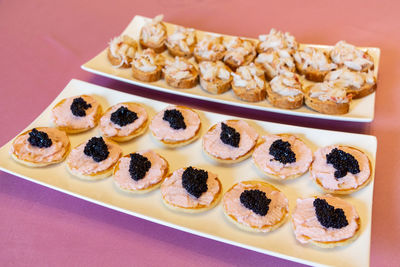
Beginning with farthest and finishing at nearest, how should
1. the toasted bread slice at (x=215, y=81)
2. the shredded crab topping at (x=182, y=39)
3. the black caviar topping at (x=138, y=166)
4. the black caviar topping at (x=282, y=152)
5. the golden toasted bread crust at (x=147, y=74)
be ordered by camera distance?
1. the shredded crab topping at (x=182, y=39)
2. the golden toasted bread crust at (x=147, y=74)
3. the toasted bread slice at (x=215, y=81)
4. the black caviar topping at (x=282, y=152)
5. the black caviar topping at (x=138, y=166)

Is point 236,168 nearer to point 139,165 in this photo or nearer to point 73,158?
point 139,165

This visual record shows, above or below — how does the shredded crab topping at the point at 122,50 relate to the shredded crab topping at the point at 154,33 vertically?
below

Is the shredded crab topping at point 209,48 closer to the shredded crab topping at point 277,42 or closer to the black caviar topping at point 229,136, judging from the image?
the shredded crab topping at point 277,42

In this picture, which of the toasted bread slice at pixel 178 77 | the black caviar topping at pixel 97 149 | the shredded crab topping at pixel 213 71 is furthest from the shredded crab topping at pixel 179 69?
the black caviar topping at pixel 97 149

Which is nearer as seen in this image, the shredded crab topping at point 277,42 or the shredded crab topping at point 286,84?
the shredded crab topping at point 286,84

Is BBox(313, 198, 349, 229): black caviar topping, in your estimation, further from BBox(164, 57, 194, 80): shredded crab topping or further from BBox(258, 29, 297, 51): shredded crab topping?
BBox(258, 29, 297, 51): shredded crab topping

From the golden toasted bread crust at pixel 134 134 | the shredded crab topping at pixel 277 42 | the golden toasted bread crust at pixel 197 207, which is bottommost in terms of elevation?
the golden toasted bread crust at pixel 197 207

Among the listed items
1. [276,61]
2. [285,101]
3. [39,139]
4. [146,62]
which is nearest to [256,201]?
[285,101]

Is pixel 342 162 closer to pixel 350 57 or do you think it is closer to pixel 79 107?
pixel 350 57
